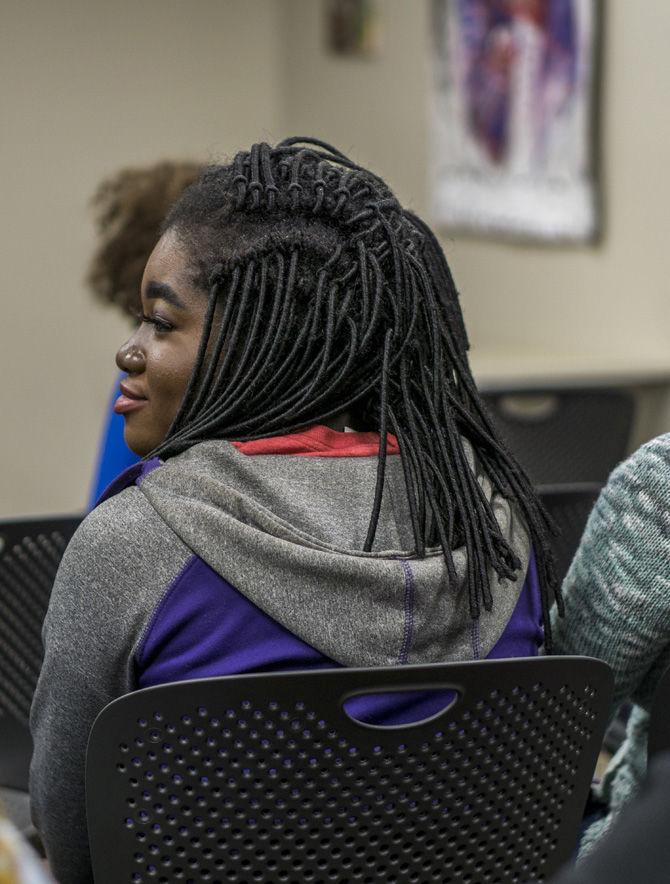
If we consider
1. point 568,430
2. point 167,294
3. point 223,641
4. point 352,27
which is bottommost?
point 568,430

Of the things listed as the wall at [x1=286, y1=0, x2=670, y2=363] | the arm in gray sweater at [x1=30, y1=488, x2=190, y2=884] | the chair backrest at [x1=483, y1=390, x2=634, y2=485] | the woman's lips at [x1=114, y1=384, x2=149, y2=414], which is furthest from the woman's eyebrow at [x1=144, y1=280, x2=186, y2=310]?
the wall at [x1=286, y1=0, x2=670, y2=363]

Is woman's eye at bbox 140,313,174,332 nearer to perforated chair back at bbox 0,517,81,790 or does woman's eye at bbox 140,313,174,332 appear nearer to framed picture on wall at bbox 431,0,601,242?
perforated chair back at bbox 0,517,81,790

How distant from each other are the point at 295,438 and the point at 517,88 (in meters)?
2.96

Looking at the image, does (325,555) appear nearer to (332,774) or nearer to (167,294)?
(332,774)

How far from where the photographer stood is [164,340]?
45.8 inches

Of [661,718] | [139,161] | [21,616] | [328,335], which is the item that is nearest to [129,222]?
[21,616]

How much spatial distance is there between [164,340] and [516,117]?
9.40 ft

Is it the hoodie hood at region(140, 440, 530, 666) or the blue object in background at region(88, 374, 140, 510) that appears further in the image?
the blue object in background at region(88, 374, 140, 510)

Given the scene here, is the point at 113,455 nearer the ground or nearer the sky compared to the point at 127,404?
nearer the ground

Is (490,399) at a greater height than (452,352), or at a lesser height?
lesser

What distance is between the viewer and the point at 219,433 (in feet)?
3.68

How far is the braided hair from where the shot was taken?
43.1 inches

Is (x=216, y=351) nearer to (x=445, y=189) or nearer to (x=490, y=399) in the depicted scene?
(x=490, y=399)

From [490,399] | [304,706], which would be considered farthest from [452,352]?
[490,399]
